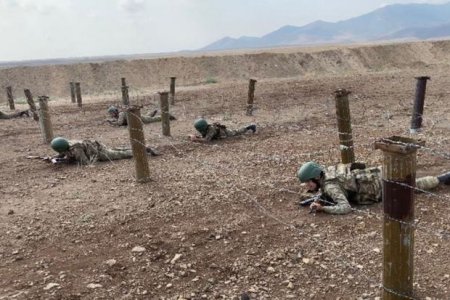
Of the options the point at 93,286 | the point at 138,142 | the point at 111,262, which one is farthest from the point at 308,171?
the point at 138,142

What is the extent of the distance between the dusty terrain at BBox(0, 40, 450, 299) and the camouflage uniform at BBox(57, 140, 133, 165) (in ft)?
0.75

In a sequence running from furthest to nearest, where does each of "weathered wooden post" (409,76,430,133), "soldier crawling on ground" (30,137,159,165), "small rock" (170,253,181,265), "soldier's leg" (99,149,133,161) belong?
"weathered wooden post" (409,76,430,133) < "soldier's leg" (99,149,133,161) < "soldier crawling on ground" (30,137,159,165) < "small rock" (170,253,181,265)

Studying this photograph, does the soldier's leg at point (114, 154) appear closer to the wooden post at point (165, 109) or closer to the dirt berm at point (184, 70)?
the wooden post at point (165, 109)

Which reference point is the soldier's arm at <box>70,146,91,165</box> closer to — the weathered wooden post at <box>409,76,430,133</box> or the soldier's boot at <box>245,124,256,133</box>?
the soldier's boot at <box>245,124,256,133</box>

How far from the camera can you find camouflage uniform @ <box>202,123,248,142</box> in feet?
35.3

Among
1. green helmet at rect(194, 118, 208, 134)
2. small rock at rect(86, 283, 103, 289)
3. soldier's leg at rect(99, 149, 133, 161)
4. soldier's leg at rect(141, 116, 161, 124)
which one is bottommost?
small rock at rect(86, 283, 103, 289)

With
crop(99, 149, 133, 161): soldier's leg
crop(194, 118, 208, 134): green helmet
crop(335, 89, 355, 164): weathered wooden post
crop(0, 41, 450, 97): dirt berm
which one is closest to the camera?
crop(335, 89, 355, 164): weathered wooden post

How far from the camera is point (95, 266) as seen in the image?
16.6ft

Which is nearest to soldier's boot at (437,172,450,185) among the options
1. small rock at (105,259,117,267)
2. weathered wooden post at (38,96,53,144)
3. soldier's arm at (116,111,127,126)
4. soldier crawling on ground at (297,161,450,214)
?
soldier crawling on ground at (297,161,450,214)

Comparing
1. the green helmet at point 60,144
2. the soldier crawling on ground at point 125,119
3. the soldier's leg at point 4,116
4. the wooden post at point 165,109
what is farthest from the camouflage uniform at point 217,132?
the soldier's leg at point 4,116

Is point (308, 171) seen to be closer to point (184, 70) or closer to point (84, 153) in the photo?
point (84, 153)

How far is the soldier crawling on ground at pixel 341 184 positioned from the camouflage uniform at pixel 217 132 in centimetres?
492

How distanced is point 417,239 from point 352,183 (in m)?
1.17

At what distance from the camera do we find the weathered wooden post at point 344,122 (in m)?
7.21
